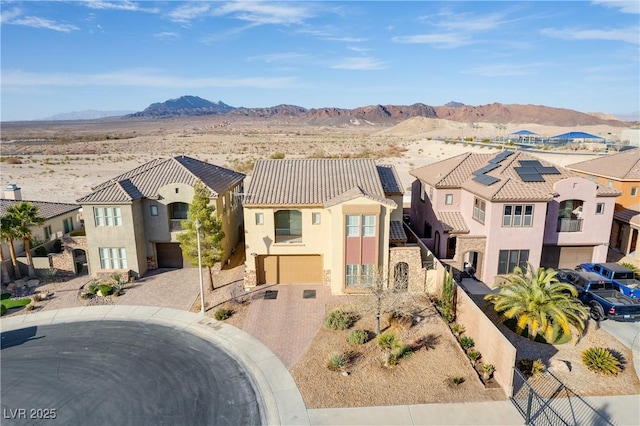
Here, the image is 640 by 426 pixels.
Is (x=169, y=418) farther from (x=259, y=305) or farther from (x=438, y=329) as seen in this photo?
(x=438, y=329)

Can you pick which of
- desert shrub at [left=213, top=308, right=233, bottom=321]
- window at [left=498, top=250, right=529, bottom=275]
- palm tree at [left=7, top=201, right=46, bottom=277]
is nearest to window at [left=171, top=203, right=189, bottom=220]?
palm tree at [left=7, top=201, right=46, bottom=277]

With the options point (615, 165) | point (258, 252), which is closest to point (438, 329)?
point (258, 252)

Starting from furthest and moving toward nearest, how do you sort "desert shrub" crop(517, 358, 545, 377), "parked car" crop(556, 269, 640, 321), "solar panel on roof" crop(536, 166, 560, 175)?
"solar panel on roof" crop(536, 166, 560, 175)
"parked car" crop(556, 269, 640, 321)
"desert shrub" crop(517, 358, 545, 377)

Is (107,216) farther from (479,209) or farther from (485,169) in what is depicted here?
(485,169)

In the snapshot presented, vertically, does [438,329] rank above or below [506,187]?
below

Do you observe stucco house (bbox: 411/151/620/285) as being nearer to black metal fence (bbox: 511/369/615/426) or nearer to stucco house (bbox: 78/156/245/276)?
black metal fence (bbox: 511/369/615/426)

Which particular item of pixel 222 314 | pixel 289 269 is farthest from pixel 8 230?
pixel 289 269
